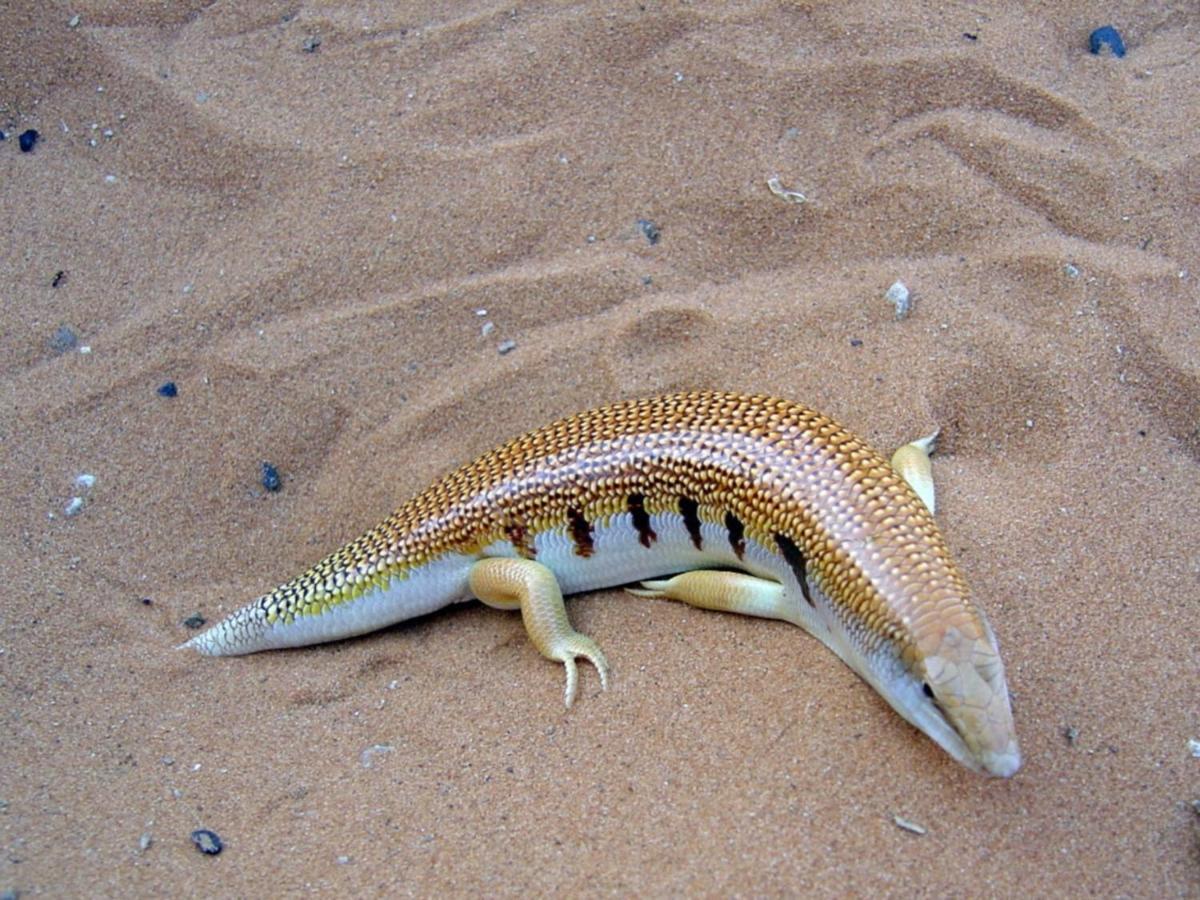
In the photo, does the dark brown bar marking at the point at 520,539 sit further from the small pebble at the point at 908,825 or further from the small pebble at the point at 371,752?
the small pebble at the point at 908,825

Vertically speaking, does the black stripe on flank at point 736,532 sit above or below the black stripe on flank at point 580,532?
above

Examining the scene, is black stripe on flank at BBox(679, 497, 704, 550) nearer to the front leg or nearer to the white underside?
the white underside

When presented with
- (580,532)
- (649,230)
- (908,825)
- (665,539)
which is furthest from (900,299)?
(908,825)

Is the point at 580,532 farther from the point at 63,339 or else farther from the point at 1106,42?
the point at 1106,42

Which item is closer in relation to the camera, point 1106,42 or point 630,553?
point 630,553

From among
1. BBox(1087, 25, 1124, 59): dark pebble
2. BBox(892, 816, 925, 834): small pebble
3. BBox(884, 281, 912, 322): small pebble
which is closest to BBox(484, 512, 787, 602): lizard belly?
BBox(892, 816, 925, 834): small pebble

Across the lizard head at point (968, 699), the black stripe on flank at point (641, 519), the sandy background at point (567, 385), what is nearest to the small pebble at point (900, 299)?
the sandy background at point (567, 385)

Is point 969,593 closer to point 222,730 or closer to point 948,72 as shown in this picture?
point 222,730

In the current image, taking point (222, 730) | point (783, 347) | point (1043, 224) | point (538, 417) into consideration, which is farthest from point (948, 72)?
point (222, 730)
